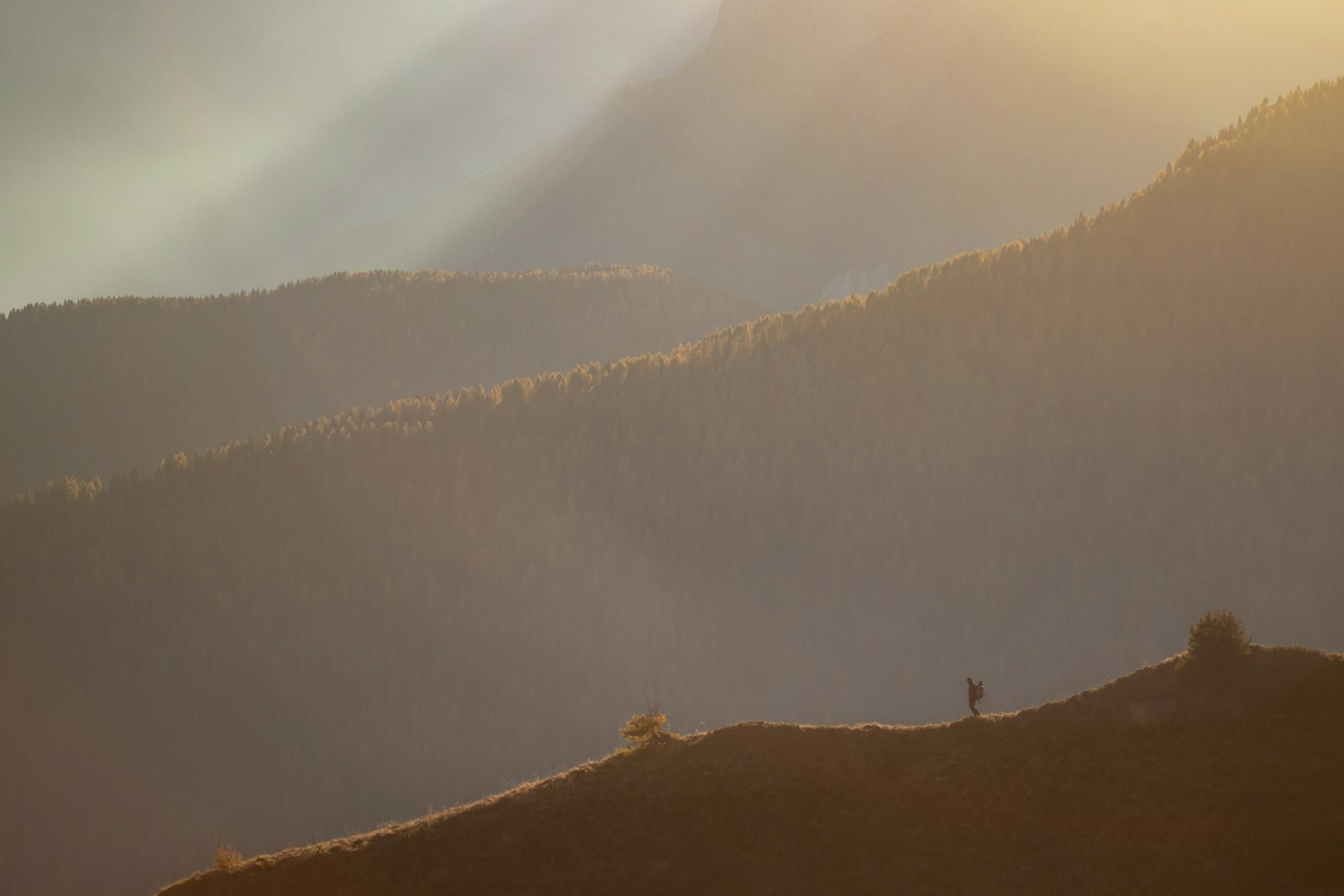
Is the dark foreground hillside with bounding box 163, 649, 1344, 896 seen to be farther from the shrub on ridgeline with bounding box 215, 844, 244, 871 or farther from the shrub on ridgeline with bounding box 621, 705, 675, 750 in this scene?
the shrub on ridgeline with bounding box 621, 705, 675, 750

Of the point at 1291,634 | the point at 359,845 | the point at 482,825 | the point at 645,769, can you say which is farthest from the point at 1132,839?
the point at 1291,634

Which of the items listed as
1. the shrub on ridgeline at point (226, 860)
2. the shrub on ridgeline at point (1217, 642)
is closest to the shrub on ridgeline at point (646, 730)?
the shrub on ridgeline at point (226, 860)

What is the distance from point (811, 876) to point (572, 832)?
8578 millimetres

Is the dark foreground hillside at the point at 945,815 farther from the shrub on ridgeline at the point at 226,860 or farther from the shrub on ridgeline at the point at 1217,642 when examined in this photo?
the shrub on ridgeline at the point at 1217,642

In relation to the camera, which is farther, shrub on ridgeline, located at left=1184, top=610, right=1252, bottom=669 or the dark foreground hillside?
shrub on ridgeline, located at left=1184, top=610, right=1252, bottom=669

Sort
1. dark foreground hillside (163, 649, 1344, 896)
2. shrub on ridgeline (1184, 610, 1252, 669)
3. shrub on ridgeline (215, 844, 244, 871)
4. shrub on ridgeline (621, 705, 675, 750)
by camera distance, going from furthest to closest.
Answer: shrub on ridgeline (621, 705, 675, 750)
shrub on ridgeline (1184, 610, 1252, 669)
shrub on ridgeline (215, 844, 244, 871)
dark foreground hillside (163, 649, 1344, 896)

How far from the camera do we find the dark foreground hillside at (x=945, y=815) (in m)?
40.7

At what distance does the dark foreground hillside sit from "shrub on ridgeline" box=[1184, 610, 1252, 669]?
2.17ft

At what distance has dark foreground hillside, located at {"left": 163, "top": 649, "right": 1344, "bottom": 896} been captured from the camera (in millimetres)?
40656

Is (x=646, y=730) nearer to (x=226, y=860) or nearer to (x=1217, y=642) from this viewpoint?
(x=226, y=860)

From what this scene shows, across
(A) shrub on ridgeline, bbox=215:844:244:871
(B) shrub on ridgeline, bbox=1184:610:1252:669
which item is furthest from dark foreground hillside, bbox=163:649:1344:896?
(B) shrub on ridgeline, bbox=1184:610:1252:669

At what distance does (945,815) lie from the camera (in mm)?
43938

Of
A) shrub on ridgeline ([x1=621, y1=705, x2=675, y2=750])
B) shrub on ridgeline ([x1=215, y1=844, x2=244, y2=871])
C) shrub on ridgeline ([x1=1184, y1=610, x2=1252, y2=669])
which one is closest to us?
shrub on ridgeline ([x1=215, y1=844, x2=244, y2=871])

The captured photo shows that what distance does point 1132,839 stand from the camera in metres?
41.2
